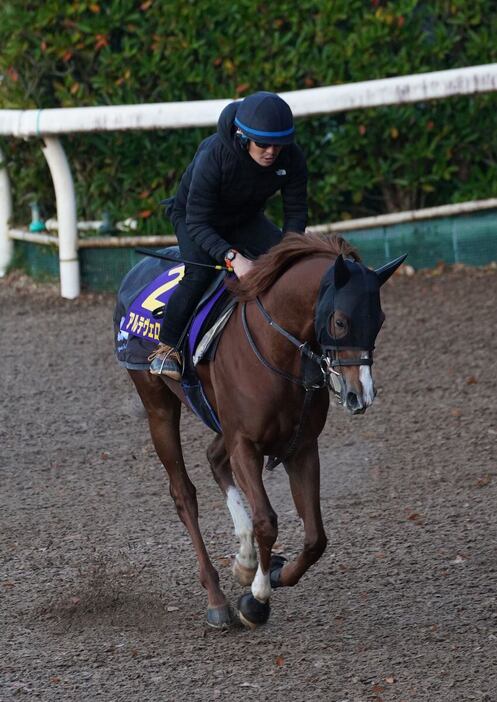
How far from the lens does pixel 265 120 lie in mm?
5254

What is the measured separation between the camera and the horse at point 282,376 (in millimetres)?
4875

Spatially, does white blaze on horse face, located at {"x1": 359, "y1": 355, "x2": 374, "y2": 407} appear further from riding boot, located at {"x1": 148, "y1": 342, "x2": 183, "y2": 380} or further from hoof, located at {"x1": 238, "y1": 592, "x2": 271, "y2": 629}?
riding boot, located at {"x1": 148, "y1": 342, "x2": 183, "y2": 380}

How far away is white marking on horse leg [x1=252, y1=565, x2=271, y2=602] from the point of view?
541 centimetres

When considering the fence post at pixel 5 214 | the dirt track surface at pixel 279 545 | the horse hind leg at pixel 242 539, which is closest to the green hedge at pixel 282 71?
the fence post at pixel 5 214

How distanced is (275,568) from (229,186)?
1.67 metres

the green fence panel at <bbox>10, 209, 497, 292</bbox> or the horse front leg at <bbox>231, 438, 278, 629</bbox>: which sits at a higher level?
the horse front leg at <bbox>231, 438, 278, 629</bbox>

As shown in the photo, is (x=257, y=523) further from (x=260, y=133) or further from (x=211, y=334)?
(x=260, y=133)

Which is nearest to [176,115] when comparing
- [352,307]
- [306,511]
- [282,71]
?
[282,71]

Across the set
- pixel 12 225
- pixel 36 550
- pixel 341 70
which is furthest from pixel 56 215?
pixel 36 550

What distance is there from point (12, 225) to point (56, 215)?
1.41ft

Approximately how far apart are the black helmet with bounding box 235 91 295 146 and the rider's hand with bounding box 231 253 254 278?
1.65 feet

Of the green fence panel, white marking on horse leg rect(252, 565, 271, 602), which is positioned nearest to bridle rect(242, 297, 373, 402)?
white marking on horse leg rect(252, 565, 271, 602)

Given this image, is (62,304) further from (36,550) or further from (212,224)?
(212,224)

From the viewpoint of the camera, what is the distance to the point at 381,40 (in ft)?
35.2
